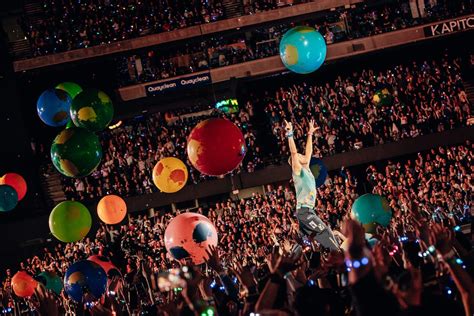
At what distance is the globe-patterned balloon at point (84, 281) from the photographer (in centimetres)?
923

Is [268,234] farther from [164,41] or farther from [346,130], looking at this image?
[164,41]

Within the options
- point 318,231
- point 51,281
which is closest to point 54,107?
point 51,281

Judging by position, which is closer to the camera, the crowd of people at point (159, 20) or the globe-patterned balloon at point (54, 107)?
the globe-patterned balloon at point (54, 107)

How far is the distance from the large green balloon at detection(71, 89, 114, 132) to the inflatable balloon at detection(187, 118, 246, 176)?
2.52 meters

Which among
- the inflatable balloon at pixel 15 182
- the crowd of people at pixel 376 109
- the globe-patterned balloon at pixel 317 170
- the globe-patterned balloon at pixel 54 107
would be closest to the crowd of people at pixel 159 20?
the crowd of people at pixel 376 109

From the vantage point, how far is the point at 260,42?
24609 millimetres

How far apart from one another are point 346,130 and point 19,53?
11.7 meters

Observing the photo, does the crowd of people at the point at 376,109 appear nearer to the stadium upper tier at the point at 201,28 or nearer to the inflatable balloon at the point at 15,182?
the stadium upper tier at the point at 201,28

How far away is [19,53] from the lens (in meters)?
24.8

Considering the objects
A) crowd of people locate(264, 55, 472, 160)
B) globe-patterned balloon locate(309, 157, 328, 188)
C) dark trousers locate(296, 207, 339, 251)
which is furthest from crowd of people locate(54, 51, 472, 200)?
dark trousers locate(296, 207, 339, 251)

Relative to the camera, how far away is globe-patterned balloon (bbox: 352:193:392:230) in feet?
30.8

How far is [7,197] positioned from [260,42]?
43.6 feet

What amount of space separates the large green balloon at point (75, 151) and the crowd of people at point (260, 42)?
48.3ft

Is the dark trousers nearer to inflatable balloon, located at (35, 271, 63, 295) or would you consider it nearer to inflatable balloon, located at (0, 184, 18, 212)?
inflatable balloon, located at (35, 271, 63, 295)
